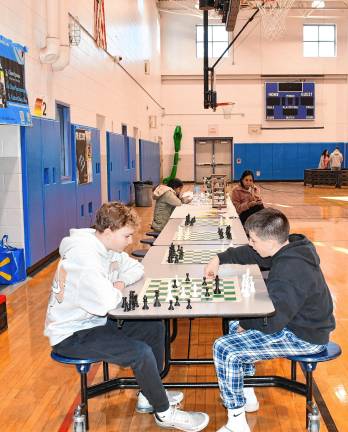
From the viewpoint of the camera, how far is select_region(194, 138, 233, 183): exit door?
27.4 m

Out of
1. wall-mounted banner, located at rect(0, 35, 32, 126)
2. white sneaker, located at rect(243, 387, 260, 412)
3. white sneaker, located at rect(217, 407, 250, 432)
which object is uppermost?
wall-mounted banner, located at rect(0, 35, 32, 126)

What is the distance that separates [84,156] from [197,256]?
662 cm

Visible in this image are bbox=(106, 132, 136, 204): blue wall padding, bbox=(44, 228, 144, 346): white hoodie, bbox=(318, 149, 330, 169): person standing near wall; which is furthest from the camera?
bbox=(318, 149, 330, 169): person standing near wall

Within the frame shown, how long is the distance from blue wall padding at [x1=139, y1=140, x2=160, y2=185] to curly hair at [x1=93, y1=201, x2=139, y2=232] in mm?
15787

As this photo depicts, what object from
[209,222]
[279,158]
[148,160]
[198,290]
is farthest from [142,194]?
[198,290]

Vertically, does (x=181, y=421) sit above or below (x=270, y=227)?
below

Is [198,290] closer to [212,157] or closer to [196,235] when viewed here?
[196,235]

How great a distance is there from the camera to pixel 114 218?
3.14 m

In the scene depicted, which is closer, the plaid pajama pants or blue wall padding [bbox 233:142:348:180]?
the plaid pajama pants

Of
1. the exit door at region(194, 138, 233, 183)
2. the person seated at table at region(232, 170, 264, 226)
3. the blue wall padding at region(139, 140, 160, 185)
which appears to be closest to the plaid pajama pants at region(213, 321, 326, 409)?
the person seated at table at region(232, 170, 264, 226)

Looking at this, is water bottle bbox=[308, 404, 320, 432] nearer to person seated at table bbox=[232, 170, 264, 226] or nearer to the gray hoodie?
the gray hoodie

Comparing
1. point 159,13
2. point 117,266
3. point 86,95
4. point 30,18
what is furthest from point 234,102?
point 117,266

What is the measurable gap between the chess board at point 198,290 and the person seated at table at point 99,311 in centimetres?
21

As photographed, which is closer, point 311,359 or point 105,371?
point 311,359
